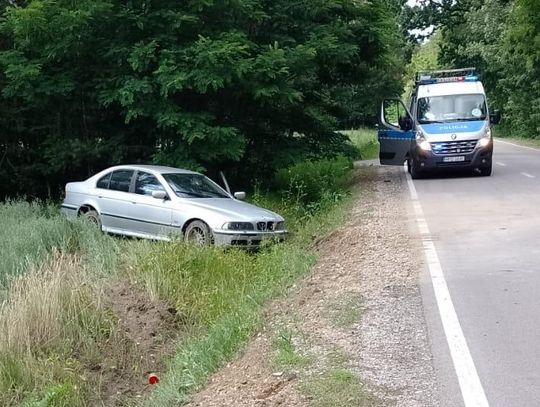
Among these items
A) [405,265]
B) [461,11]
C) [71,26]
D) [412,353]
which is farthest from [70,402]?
[461,11]

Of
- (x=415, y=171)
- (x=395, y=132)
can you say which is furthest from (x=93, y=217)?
(x=395, y=132)

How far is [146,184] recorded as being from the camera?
44.2 ft

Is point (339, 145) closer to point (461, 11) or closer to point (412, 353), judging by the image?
point (412, 353)

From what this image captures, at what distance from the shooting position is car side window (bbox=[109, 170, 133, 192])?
13.8m

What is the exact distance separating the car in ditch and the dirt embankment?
2.41 meters

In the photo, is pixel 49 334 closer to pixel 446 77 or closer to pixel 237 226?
pixel 237 226

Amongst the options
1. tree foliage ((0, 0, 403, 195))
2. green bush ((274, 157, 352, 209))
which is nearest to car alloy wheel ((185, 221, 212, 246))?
tree foliage ((0, 0, 403, 195))

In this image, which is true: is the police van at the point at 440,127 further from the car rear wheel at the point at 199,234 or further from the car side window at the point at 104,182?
the car rear wheel at the point at 199,234

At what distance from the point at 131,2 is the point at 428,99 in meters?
8.27

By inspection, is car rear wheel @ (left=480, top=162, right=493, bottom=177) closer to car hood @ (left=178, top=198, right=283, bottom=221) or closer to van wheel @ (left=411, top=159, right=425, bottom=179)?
van wheel @ (left=411, top=159, right=425, bottom=179)

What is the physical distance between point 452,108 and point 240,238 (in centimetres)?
965

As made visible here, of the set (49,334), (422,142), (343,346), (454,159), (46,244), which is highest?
(422,142)

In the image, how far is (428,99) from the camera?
19.5 m

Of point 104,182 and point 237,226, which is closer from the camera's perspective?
point 237,226
